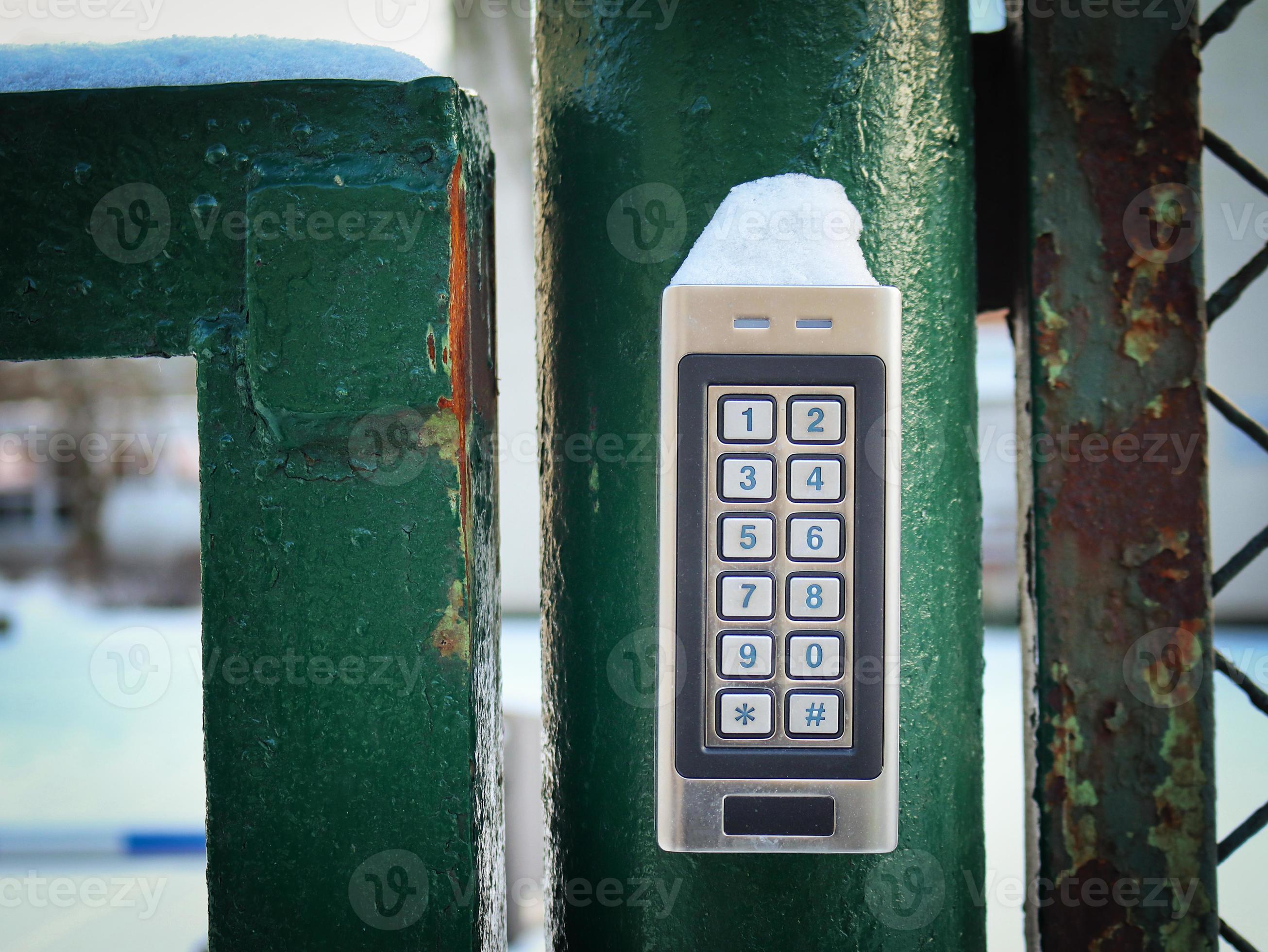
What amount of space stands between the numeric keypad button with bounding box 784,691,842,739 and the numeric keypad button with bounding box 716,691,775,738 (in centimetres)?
1

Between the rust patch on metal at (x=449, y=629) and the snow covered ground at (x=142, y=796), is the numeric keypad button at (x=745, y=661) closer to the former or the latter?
the rust patch on metal at (x=449, y=629)

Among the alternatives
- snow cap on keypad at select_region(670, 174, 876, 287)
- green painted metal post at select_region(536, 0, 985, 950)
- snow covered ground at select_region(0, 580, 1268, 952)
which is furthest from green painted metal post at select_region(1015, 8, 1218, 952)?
snow covered ground at select_region(0, 580, 1268, 952)

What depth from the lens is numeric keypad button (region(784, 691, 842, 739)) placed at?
0.59 m

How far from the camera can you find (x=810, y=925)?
63 cm

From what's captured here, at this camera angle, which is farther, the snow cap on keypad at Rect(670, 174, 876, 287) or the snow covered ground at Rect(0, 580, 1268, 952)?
the snow covered ground at Rect(0, 580, 1268, 952)

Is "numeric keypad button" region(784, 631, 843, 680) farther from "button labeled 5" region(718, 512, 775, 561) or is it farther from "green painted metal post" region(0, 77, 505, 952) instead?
"green painted metal post" region(0, 77, 505, 952)

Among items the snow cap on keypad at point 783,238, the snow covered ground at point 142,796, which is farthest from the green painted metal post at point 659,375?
the snow covered ground at point 142,796

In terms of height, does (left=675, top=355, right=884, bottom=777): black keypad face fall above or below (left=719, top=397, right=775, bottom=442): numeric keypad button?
below

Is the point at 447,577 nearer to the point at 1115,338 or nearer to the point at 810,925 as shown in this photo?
the point at 810,925

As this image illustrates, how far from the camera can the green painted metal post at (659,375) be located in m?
0.62

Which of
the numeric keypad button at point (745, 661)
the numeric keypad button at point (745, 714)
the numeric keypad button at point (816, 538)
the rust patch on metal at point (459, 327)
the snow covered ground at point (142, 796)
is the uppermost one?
the rust patch on metal at point (459, 327)

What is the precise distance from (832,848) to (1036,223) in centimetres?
51

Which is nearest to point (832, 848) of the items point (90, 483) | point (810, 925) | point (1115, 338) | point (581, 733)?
point (810, 925)

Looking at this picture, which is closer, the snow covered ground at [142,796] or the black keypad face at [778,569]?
the black keypad face at [778,569]
